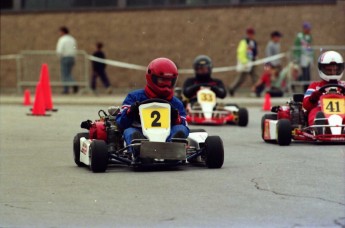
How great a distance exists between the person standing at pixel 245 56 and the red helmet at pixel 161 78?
58.1ft

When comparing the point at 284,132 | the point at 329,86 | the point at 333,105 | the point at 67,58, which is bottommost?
the point at 284,132

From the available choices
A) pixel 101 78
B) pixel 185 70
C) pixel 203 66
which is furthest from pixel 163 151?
pixel 185 70

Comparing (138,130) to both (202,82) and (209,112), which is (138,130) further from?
(202,82)

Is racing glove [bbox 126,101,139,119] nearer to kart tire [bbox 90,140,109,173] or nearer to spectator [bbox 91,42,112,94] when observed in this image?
kart tire [bbox 90,140,109,173]

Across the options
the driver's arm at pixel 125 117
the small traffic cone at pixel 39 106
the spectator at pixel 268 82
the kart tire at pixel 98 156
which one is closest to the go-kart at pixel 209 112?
the small traffic cone at pixel 39 106

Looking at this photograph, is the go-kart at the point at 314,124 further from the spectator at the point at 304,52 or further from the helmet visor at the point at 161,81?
the spectator at the point at 304,52

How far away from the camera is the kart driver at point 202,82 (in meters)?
21.1

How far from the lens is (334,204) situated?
9570mm

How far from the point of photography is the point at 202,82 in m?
21.5

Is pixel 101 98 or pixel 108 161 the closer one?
pixel 108 161

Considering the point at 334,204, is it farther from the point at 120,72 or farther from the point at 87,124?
the point at 120,72

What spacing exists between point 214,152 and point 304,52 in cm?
1713

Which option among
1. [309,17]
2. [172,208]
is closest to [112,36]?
[309,17]

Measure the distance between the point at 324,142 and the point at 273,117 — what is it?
33.3 inches
